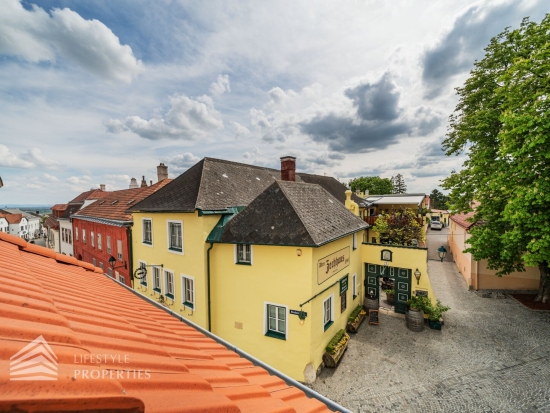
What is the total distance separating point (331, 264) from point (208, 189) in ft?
23.0

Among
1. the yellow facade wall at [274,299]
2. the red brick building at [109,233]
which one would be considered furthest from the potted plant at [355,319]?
the red brick building at [109,233]

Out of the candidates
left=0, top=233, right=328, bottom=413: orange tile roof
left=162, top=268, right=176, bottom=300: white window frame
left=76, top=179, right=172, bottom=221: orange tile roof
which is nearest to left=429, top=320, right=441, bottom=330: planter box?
left=0, top=233, right=328, bottom=413: orange tile roof

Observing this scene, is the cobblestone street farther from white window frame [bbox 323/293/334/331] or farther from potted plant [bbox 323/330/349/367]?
white window frame [bbox 323/293/334/331]

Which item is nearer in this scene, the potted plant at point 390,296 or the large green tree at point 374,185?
the potted plant at point 390,296

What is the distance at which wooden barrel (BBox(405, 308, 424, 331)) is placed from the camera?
1233cm

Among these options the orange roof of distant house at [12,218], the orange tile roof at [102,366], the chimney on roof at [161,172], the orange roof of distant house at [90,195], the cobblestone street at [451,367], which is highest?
the chimney on roof at [161,172]

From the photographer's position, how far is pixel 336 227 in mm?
11555

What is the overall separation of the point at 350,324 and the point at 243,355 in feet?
31.1

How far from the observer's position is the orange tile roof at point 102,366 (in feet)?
3.94

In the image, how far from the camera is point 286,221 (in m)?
10.1

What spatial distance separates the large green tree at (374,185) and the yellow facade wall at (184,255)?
195 ft

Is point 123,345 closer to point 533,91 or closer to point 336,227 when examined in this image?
point 336,227

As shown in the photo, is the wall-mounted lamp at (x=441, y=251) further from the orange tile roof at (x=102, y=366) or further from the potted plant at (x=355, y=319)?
the orange tile roof at (x=102, y=366)

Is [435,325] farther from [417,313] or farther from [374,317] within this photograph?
[374,317]
